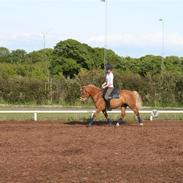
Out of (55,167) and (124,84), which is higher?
(124,84)

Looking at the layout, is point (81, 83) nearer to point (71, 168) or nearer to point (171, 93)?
point (171, 93)

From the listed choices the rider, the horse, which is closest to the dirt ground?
the horse

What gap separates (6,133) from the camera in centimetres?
1955

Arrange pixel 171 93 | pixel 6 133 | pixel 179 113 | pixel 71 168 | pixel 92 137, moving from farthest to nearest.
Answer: pixel 171 93 < pixel 179 113 < pixel 6 133 < pixel 92 137 < pixel 71 168

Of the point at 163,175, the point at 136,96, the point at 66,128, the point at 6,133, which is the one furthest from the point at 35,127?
the point at 163,175

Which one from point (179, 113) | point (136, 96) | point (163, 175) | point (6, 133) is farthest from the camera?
point (179, 113)

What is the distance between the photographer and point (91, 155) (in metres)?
13.9

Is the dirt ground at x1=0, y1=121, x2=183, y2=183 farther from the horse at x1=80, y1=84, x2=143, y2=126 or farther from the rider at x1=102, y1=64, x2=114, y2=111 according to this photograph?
the rider at x1=102, y1=64, x2=114, y2=111

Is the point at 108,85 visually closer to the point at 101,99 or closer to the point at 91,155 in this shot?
the point at 101,99

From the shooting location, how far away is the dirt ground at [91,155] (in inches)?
428

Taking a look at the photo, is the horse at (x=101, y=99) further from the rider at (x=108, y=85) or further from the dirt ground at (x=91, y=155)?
the dirt ground at (x=91, y=155)

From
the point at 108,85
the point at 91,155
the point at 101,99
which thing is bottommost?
the point at 91,155

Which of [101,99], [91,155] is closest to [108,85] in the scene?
[101,99]

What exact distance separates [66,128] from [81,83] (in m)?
21.4
